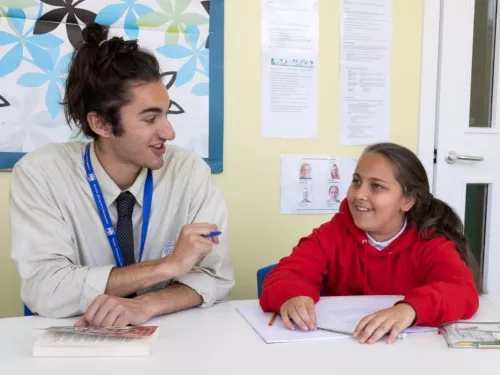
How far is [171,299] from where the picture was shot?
1.28 meters

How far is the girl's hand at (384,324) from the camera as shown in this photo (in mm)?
1056

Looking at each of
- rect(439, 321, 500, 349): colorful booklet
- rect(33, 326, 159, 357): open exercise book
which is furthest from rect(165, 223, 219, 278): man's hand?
rect(439, 321, 500, 349): colorful booklet

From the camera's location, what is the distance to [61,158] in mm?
1548

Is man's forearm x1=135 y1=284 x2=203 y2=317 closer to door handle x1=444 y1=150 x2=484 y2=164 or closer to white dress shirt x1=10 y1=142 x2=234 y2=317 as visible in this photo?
white dress shirt x1=10 y1=142 x2=234 y2=317

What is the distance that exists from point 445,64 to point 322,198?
958 millimetres

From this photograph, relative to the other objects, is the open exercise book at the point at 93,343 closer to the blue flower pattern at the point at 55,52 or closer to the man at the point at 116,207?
the man at the point at 116,207

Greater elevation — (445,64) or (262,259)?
(445,64)

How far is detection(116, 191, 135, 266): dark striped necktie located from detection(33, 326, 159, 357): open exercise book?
44 centimetres

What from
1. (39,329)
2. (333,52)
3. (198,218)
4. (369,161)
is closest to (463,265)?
(369,161)

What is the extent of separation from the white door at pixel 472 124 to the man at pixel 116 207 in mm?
1551

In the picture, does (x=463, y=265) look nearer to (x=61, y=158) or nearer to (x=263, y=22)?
Answer: (x=61, y=158)

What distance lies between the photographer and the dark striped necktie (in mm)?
1484

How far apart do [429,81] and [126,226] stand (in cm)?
183

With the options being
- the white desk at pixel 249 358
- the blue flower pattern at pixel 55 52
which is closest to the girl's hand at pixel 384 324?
the white desk at pixel 249 358
